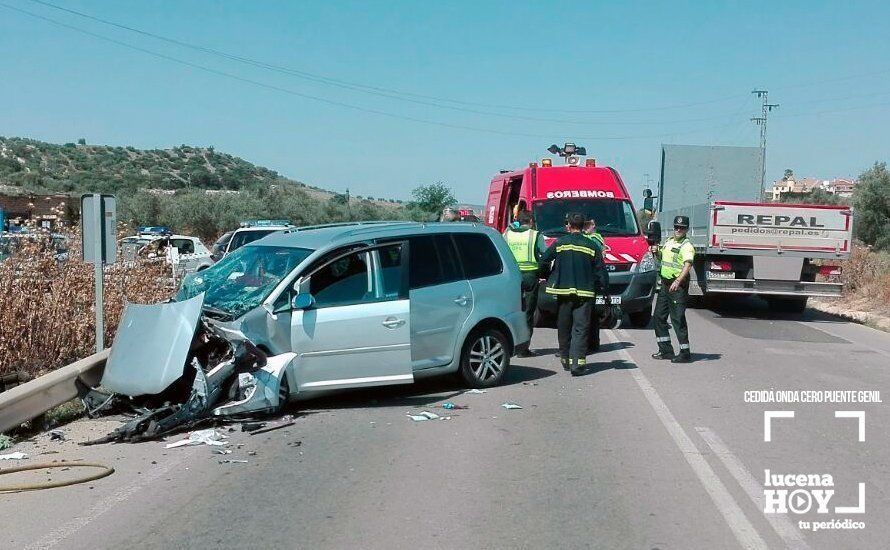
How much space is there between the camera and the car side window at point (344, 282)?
885 centimetres

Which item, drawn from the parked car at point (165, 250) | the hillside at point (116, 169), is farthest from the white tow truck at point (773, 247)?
the hillside at point (116, 169)

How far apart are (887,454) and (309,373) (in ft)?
16.3

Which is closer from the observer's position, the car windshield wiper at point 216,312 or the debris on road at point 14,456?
the debris on road at point 14,456

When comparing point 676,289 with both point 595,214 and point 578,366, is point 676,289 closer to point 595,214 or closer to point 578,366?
point 578,366

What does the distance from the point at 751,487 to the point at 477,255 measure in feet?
15.2

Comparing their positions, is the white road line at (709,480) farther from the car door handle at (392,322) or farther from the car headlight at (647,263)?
the car headlight at (647,263)

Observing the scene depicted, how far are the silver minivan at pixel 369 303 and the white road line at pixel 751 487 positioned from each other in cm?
275

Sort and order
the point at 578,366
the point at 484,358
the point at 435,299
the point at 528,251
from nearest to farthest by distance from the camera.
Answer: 1. the point at 435,299
2. the point at 484,358
3. the point at 578,366
4. the point at 528,251

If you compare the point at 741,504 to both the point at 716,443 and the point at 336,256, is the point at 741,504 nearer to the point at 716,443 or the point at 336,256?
the point at 716,443

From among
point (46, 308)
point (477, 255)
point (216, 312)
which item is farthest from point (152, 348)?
point (477, 255)

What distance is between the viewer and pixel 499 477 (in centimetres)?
668

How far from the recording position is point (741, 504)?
606 centimetres

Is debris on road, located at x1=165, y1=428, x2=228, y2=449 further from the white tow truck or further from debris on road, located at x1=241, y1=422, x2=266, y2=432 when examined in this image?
the white tow truck

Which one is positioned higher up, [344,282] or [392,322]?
[344,282]
